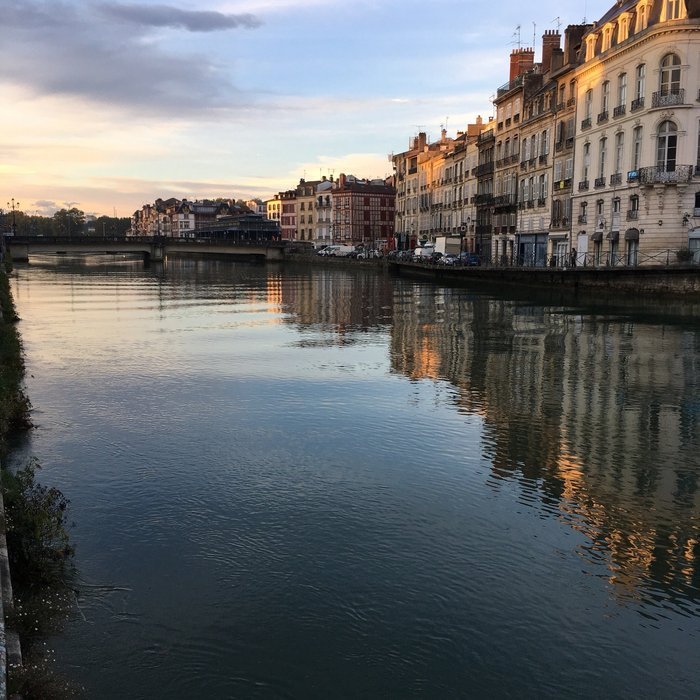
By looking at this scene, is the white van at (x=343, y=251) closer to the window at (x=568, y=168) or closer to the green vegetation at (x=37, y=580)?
the window at (x=568, y=168)

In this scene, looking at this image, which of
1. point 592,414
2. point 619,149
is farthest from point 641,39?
point 592,414

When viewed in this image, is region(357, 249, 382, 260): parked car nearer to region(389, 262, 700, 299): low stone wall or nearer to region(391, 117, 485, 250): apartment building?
region(391, 117, 485, 250): apartment building

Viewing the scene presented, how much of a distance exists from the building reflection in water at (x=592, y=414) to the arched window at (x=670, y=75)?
15702 millimetres

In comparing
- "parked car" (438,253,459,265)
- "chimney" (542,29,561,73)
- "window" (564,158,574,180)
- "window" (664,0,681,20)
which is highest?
"chimney" (542,29,561,73)

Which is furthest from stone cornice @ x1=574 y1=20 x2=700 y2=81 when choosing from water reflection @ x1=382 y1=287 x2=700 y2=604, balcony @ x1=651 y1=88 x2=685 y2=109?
water reflection @ x1=382 y1=287 x2=700 y2=604

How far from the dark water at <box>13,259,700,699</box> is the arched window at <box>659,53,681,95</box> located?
28.7 m

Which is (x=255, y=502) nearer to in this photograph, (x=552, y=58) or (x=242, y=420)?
(x=242, y=420)

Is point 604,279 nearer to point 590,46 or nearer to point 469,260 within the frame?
point 590,46

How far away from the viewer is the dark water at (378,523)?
300 inches

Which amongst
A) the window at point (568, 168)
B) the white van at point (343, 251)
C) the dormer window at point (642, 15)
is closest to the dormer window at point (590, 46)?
the dormer window at point (642, 15)

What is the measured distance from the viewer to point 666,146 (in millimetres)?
45688

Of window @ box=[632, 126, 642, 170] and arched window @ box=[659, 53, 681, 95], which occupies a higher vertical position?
arched window @ box=[659, 53, 681, 95]

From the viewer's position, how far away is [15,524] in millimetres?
9227

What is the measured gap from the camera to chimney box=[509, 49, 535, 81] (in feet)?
244
